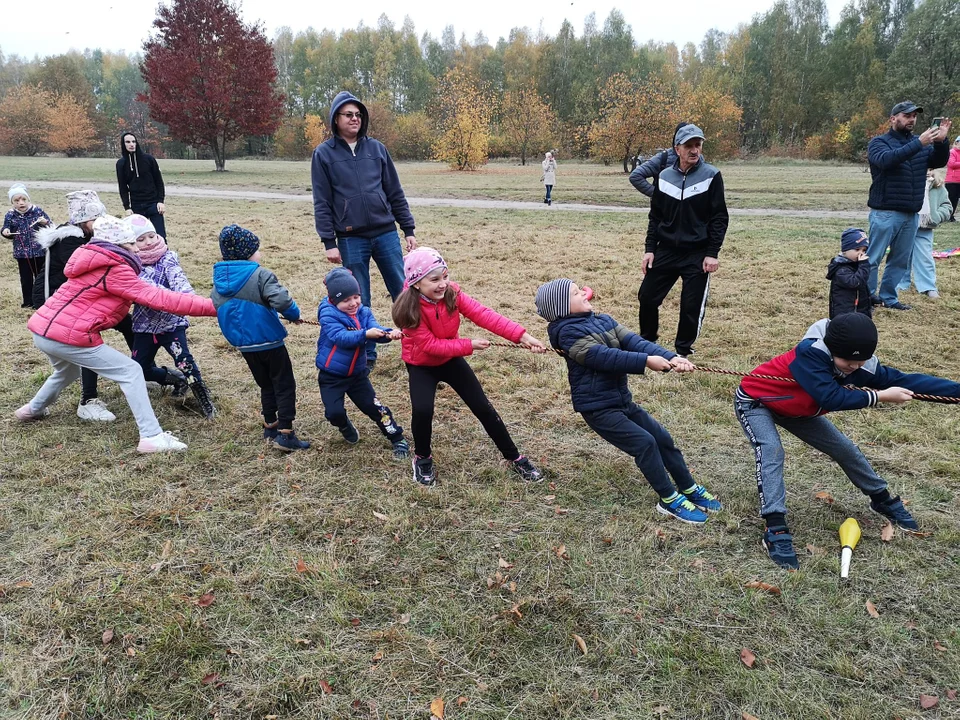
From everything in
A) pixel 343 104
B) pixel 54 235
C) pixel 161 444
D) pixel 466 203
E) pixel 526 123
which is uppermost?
pixel 526 123

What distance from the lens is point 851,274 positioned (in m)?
5.89

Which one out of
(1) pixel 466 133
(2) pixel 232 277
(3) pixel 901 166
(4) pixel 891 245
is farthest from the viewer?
(1) pixel 466 133

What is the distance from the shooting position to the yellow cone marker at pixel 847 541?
3480mm

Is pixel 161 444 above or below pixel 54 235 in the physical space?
below

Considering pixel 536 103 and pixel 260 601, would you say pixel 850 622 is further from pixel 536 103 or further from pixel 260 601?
pixel 536 103

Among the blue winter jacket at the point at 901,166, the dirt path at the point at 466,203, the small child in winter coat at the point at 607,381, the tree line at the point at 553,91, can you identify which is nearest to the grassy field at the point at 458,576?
the small child in winter coat at the point at 607,381

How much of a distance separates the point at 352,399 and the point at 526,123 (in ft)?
A: 157

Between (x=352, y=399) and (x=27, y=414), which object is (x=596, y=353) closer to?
(x=352, y=399)

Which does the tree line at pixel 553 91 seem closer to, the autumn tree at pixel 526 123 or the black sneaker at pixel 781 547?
the autumn tree at pixel 526 123

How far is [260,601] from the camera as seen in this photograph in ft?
11.0

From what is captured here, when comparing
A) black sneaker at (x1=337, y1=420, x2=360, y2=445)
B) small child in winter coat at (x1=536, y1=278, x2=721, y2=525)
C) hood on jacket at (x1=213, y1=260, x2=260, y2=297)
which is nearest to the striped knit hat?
small child in winter coat at (x1=536, y1=278, x2=721, y2=525)

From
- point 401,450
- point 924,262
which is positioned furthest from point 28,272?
point 924,262

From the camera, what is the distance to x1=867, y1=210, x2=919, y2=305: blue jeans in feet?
25.2

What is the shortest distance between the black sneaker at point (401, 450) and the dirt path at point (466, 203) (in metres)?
14.1
